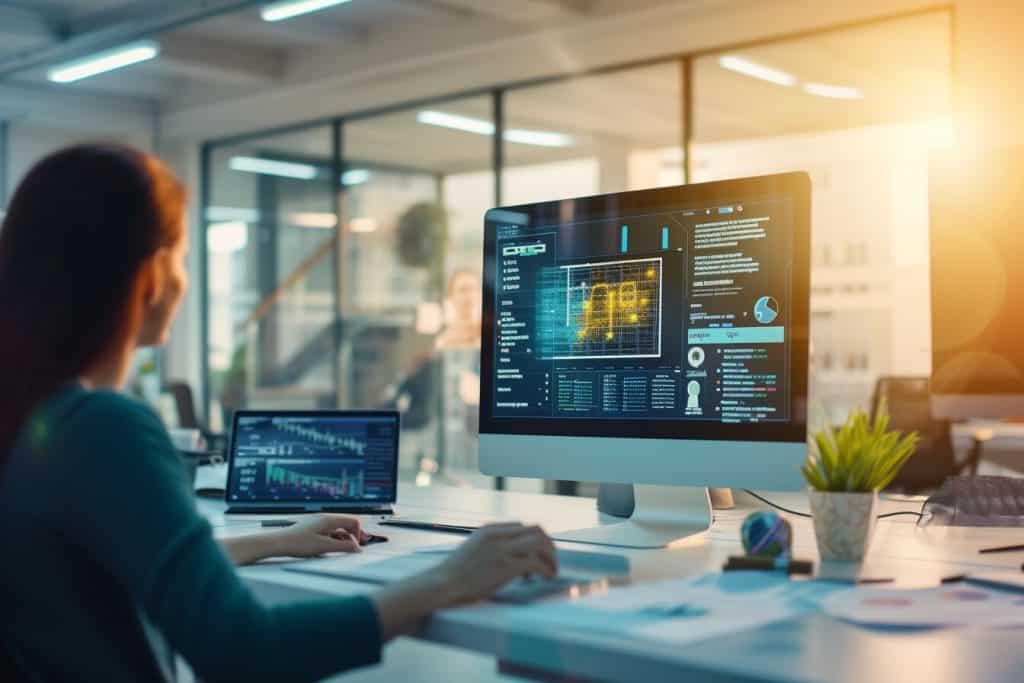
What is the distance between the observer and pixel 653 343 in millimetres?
1717

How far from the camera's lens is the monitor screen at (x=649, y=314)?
1.61 metres

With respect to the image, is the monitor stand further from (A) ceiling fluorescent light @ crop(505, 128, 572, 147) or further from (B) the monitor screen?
(A) ceiling fluorescent light @ crop(505, 128, 572, 147)

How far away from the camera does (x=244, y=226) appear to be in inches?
335

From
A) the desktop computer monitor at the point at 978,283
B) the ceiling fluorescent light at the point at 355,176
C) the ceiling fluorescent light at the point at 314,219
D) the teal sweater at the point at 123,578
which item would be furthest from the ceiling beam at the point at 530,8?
the teal sweater at the point at 123,578

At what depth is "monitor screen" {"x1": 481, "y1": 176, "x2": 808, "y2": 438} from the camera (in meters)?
1.61

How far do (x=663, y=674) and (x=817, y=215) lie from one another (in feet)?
17.4

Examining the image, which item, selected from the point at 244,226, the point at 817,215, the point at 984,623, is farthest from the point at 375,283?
the point at 984,623

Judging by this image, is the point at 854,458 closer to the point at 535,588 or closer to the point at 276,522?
the point at 535,588

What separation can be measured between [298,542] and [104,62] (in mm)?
6181

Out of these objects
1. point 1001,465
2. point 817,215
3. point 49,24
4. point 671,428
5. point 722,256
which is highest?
point 49,24

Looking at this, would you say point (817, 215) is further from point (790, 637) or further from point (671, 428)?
point (790, 637)

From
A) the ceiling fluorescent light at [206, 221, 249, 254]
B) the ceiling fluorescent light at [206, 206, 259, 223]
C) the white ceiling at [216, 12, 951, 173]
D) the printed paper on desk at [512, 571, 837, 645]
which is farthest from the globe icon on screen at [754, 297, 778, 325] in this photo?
the ceiling fluorescent light at [206, 221, 249, 254]

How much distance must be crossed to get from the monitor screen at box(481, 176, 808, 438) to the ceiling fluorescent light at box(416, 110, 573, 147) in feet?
15.8

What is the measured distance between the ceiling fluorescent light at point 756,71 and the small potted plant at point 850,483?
15.1 feet
